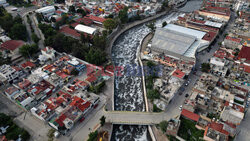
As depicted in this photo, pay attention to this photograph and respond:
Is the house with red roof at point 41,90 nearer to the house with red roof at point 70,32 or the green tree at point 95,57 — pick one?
the green tree at point 95,57

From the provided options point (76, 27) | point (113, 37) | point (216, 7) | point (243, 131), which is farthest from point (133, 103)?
point (216, 7)

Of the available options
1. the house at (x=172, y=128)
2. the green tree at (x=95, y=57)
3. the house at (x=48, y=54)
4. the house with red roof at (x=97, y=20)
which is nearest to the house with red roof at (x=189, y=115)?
the house at (x=172, y=128)

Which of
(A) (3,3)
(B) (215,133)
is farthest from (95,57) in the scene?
(A) (3,3)

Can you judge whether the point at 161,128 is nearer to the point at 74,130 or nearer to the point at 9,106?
the point at 74,130

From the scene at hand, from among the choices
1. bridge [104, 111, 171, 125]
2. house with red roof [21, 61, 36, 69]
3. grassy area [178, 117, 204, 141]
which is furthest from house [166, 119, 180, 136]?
house with red roof [21, 61, 36, 69]

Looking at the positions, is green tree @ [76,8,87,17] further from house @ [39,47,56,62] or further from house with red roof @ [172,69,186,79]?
house with red roof @ [172,69,186,79]
